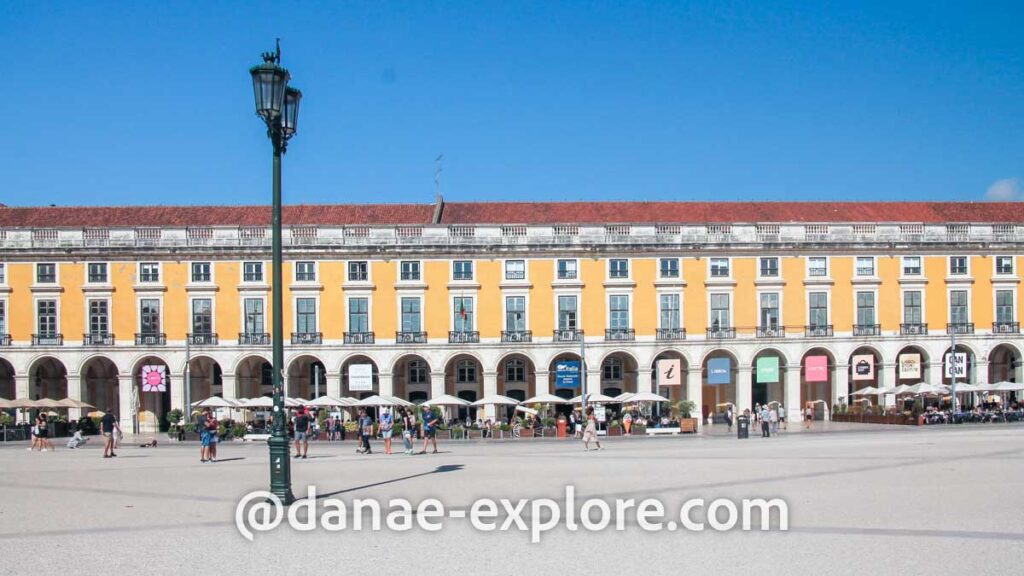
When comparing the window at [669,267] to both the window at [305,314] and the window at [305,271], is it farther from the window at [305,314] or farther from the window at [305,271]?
the window at [305,314]

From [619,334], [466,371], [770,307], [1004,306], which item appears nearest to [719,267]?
[770,307]

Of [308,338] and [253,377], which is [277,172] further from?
[253,377]

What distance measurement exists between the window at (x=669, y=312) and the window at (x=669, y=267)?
3.38 ft

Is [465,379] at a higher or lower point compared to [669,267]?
lower

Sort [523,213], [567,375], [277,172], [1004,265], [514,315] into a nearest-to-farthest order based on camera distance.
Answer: [277,172]
[567,375]
[514,315]
[1004,265]
[523,213]

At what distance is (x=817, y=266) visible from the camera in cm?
5388

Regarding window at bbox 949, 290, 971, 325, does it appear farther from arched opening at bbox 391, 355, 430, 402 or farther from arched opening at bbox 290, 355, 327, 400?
arched opening at bbox 290, 355, 327, 400

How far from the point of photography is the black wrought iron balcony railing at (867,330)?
53.7 metres

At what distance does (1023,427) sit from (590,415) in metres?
18.3

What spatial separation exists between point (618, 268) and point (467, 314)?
773 cm

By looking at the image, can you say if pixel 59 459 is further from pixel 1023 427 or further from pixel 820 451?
pixel 1023 427

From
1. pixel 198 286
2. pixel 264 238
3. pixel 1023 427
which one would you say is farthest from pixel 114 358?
pixel 1023 427

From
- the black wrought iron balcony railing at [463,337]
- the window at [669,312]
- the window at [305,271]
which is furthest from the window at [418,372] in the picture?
the window at [669,312]

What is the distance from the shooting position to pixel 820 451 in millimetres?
27359
